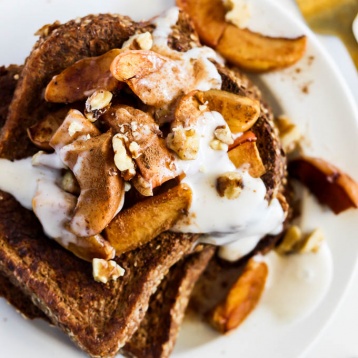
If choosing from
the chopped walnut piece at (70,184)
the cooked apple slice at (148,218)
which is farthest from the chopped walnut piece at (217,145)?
the chopped walnut piece at (70,184)

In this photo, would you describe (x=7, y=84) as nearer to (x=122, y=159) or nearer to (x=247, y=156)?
(x=122, y=159)

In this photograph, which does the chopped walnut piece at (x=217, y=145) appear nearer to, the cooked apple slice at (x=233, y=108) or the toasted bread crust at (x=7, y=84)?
the cooked apple slice at (x=233, y=108)

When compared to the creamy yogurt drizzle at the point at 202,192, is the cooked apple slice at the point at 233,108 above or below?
above

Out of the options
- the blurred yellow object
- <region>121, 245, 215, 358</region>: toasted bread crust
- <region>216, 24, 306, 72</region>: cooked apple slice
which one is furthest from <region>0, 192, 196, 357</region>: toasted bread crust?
the blurred yellow object

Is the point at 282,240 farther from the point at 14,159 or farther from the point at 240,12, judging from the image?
the point at 14,159

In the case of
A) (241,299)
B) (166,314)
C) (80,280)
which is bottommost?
(241,299)

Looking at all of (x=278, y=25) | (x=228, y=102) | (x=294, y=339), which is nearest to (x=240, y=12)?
(x=278, y=25)

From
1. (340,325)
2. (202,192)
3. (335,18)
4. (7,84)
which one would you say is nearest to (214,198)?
(202,192)
